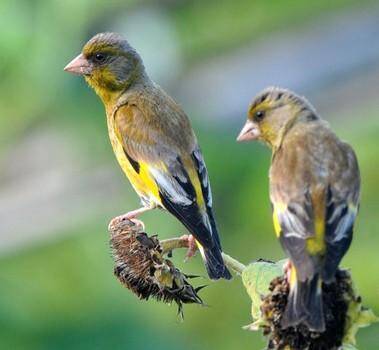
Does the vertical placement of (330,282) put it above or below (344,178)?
below

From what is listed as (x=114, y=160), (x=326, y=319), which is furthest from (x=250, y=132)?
(x=114, y=160)

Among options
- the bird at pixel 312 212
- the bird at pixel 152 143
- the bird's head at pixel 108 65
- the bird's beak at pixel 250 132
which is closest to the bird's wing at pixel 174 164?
the bird at pixel 152 143

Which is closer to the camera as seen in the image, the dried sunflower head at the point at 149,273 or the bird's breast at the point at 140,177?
the dried sunflower head at the point at 149,273

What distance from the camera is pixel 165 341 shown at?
25.7 ft

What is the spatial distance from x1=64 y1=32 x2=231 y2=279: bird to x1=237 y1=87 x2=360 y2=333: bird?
2.63ft

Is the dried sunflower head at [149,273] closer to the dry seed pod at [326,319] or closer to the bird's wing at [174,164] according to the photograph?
the bird's wing at [174,164]

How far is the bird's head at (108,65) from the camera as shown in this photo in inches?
261

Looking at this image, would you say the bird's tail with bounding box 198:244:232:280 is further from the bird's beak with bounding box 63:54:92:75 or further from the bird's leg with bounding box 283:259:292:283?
the bird's beak with bounding box 63:54:92:75

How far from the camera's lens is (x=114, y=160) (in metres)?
11.0

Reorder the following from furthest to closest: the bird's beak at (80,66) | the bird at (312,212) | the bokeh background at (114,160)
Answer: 1. the bokeh background at (114,160)
2. the bird's beak at (80,66)
3. the bird at (312,212)

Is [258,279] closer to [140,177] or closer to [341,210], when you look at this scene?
[341,210]

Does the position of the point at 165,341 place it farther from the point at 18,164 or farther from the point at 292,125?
the point at 18,164

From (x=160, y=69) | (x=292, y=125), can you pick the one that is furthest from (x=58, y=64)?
(x=292, y=125)

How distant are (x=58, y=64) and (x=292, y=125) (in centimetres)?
393
